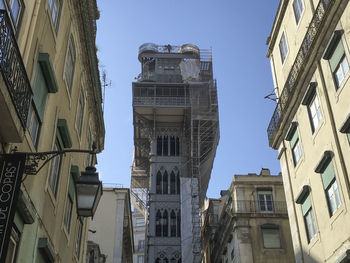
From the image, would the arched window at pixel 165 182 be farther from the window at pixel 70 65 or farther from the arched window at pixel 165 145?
the window at pixel 70 65

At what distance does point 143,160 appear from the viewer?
62.7m

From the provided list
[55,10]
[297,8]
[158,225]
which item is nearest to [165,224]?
[158,225]

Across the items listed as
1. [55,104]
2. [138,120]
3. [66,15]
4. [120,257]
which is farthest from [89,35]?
[138,120]

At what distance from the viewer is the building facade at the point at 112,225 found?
33.0 metres

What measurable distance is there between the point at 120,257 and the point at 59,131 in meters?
20.6

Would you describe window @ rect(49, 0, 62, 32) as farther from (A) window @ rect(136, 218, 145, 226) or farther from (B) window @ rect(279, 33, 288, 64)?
(A) window @ rect(136, 218, 145, 226)

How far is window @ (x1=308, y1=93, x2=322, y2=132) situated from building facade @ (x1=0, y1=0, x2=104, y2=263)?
26.0 ft

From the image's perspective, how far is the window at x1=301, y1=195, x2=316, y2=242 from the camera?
718 inches

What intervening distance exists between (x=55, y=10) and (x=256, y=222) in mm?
23646

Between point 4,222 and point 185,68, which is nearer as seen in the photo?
point 4,222

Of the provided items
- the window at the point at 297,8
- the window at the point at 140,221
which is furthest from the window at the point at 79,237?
the window at the point at 140,221

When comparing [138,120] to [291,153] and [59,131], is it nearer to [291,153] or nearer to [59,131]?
[291,153]

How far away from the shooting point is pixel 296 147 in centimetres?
2025

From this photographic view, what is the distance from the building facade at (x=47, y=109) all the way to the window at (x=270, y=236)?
1687 centimetres
